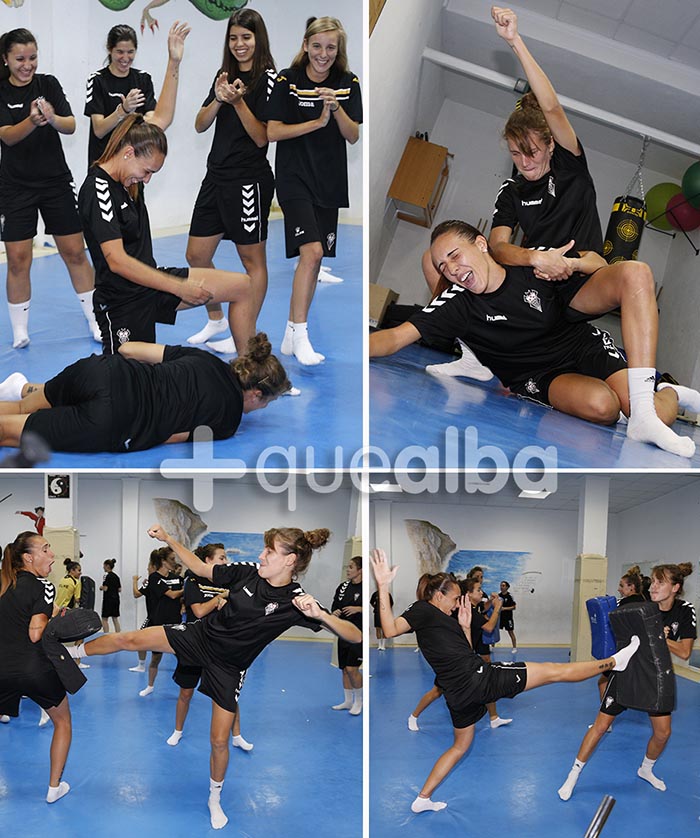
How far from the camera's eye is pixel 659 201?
13.0 feet

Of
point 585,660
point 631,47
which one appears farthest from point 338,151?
point 585,660

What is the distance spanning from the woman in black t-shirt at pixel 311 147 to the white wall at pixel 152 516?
0.57 m

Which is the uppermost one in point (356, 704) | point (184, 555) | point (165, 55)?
point (165, 55)

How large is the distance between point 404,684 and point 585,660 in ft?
2.18

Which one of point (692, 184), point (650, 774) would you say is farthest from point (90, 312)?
point (692, 184)

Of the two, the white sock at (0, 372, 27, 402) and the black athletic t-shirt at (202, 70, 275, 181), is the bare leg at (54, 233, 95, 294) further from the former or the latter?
the black athletic t-shirt at (202, 70, 275, 181)

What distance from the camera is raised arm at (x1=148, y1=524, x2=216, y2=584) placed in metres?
2.92

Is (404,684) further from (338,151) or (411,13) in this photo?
(411,13)

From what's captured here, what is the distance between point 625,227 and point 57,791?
3.36 m

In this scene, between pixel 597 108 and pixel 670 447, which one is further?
pixel 597 108

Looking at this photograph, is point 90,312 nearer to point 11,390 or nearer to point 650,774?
point 11,390

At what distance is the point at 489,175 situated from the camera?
4.07 meters

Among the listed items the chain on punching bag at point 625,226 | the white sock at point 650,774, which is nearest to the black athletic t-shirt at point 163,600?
the white sock at point 650,774

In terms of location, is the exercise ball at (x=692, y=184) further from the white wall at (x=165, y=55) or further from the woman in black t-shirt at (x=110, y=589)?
the woman in black t-shirt at (x=110, y=589)
